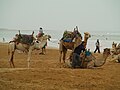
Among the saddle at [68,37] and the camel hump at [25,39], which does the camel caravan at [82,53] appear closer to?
the saddle at [68,37]

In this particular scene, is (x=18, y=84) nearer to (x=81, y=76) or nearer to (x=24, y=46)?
(x=81, y=76)

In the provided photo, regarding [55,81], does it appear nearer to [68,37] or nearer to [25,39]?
[25,39]

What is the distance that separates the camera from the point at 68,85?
9789 mm

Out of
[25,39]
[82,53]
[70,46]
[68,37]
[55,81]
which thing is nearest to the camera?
[55,81]

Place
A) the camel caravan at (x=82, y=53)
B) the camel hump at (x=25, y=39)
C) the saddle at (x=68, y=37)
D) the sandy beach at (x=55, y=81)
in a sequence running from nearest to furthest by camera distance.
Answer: the sandy beach at (x=55, y=81) < the camel caravan at (x=82, y=53) < the camel hump at (x=25, y=39) < the saddle at (x=68, y=37)

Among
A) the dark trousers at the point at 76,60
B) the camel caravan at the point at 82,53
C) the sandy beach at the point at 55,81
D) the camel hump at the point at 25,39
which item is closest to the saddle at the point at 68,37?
the camel caravan at the point at 82,53

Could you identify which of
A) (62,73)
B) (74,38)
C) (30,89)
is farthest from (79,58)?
(30,89)

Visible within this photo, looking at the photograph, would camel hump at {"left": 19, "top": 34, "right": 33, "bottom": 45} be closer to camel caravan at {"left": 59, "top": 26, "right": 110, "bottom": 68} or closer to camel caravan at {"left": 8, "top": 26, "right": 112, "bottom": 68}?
camel caravan at {"left": 8, "top": 26, "right": 112, "bottom": 68}

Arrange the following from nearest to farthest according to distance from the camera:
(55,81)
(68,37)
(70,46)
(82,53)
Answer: (55,81) → (82,53) → (70,46) → (68,37)

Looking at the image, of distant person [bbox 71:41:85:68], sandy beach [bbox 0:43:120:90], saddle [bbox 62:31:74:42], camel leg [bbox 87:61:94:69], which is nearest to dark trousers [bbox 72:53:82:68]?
distant person [bbox 71:41:85:68]

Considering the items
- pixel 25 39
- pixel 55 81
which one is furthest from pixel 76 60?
pixel 55 81

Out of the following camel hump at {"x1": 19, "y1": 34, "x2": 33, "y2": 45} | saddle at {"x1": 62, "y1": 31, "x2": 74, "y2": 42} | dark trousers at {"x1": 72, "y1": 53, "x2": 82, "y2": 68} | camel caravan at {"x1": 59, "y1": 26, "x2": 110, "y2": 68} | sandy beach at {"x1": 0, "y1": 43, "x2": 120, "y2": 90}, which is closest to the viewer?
sandy beach at {"x1": 0, "y1": 43, "x2": 120, "y2": 90}

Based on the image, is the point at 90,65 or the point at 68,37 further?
the point at 68,37

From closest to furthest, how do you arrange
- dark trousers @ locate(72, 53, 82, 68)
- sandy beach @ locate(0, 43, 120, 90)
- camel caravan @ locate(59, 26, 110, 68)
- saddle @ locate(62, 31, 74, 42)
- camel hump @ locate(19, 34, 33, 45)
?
sandy beach @ locate(0, 43, 120, 90) < dark trousers @ locate(72, 53, 82, 68) < camel caravan @ locate(59, 26, 110, 68) < camel hump @ locate(19, 34, 33, 45) < saddle @ locate(62, 31, 74, 42)
